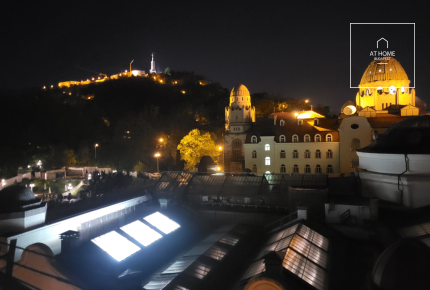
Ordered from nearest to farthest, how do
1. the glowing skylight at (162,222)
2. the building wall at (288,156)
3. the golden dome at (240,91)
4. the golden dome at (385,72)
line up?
the glowing skylight at (162,222), the building wall at (288,156), the golden dome at (385,72), the golden dome at (240,91)

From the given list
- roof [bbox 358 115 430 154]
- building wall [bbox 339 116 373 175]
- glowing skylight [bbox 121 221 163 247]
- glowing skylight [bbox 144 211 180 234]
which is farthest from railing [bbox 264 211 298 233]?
building wall [bbox 339 116 373 175]

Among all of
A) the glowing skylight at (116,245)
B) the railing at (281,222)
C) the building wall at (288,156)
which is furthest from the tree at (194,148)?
the glowing skylight at (116,245)

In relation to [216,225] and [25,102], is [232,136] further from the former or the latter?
[25,102]

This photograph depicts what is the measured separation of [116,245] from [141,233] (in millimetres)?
1408

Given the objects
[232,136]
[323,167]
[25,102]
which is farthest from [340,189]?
[25,102]

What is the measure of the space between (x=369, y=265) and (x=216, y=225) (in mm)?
7873

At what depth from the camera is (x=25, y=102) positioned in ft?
165

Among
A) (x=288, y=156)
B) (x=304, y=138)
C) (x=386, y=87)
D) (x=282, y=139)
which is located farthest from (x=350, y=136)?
(x=386, y=87)

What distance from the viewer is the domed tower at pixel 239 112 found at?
4406cm

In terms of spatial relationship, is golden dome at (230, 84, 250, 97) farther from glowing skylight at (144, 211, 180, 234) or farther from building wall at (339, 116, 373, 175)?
glowing skylight at (144, 211, 180, 234)

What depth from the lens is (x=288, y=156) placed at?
37.6 metres

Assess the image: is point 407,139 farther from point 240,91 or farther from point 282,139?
point 240,91

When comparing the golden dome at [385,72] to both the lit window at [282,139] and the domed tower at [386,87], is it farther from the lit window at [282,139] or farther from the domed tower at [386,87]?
the lit window at [282,139]

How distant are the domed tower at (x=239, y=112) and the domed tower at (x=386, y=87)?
15783 mm
